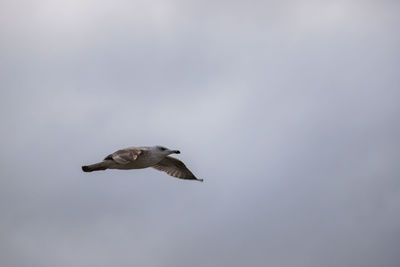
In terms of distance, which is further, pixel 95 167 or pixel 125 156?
pixel 95 167

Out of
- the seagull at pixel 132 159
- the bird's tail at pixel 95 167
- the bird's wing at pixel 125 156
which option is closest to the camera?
the bird's wing at pixel 125 156

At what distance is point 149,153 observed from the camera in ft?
102

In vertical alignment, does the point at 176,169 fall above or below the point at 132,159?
above

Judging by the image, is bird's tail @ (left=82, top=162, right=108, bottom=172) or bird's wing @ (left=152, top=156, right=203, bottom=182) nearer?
bird's tail @ (left=82, top=162, right=108, bottom=172)

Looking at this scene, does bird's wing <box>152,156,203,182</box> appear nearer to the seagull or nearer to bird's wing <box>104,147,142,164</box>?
the seagull

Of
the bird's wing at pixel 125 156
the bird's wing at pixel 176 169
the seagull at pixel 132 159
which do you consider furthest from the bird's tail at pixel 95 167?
the bird's wing at pixel 176 169

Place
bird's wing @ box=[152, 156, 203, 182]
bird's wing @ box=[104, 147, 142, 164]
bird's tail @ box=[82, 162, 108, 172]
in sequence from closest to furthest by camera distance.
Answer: bird's wing @ box=[104, 147, 142, 164], bird's tail @ box=[82, 162, 108, 172], bird's wing @ box=[152, 156, 203, 182]

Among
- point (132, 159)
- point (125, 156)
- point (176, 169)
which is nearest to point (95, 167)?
point (125, 156)

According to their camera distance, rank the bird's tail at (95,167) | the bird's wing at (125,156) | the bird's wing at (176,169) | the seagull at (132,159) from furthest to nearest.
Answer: the bird's wing at (176,169)
the bird's tail at (95,167)
the seagull at (132,159)
the bird's wing at (125,156)

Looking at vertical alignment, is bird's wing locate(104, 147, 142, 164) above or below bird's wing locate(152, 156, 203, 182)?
below

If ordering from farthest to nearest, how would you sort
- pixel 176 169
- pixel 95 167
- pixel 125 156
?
pixel 176 169
pixel 95 167
pixel 125 156

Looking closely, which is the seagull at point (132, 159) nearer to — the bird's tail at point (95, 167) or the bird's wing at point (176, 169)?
the bird's tail at point (95, 167)

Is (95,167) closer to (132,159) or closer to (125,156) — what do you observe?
(125,156)

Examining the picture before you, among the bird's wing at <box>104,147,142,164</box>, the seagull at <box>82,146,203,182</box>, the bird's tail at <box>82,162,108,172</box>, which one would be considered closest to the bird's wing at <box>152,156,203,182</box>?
the seagull at <box>82,146,203,182</box>
